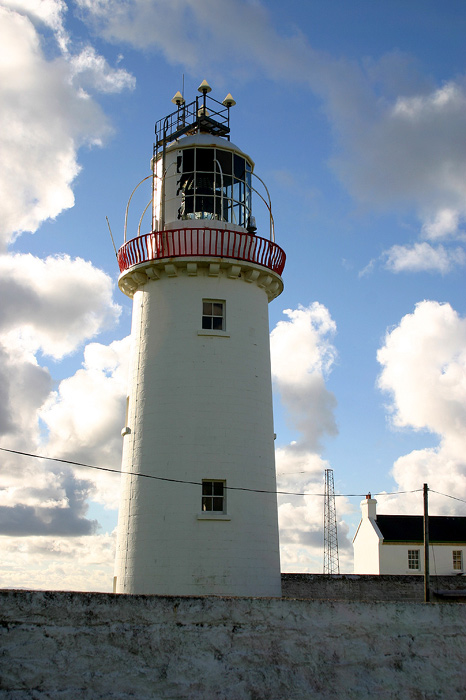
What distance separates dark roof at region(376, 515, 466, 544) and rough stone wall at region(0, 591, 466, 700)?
97.9 feet

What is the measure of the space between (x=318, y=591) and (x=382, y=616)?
854 centimetres

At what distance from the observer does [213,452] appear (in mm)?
16797

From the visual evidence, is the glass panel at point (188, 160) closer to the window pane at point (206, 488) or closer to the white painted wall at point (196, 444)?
the white painted wall at point (196, 444)

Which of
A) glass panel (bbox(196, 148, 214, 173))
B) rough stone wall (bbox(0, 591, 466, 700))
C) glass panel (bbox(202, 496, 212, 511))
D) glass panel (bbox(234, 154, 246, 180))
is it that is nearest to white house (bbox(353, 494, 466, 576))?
glass panel (bbox(202, 496, 212, 511))

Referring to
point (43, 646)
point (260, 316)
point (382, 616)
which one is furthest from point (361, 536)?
point (43, 646)

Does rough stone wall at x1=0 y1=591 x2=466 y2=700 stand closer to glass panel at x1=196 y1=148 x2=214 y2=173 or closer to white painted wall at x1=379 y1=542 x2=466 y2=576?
glass panel at x1=196 y1=148 x2=214 y2=173

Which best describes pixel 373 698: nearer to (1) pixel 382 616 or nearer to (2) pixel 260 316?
(1) pixel 382 616

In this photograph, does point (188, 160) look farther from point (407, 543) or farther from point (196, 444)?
point (407, 543)

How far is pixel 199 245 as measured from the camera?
18000 millimetres

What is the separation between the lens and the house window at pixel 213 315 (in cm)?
1812

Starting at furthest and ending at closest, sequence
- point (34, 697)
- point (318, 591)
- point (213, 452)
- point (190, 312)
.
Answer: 1. point (318, 591)
2. point (190, 312)
3. point (213, 452)
4. point (34, 697)

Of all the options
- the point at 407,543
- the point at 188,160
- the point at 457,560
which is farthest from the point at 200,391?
the point at 457,560

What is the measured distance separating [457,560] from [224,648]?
111ft

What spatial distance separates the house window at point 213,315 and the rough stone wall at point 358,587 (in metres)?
7.31
